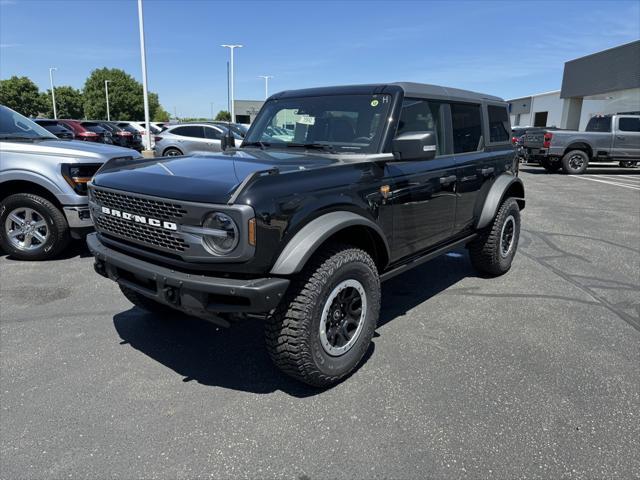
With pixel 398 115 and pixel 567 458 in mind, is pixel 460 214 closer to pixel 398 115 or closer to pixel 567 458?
pixel 398 115

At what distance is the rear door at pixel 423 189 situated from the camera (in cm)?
349

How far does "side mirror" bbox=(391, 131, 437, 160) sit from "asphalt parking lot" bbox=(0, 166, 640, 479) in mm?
1443

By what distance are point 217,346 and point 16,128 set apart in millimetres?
4673

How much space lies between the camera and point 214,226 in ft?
8.26

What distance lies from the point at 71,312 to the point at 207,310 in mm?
2321

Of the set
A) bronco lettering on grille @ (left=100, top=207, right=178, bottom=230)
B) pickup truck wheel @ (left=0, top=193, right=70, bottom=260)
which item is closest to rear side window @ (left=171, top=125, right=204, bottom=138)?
pickup truck wheel @ (left=0, top=193, right=70, bottom=260)

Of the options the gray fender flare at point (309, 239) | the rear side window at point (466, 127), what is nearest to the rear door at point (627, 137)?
the rear side window at point (466, 127)

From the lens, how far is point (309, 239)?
8.73 ft

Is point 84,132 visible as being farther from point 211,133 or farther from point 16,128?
point 16,128

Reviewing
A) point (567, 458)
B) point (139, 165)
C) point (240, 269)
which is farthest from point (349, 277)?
point (139, 165)

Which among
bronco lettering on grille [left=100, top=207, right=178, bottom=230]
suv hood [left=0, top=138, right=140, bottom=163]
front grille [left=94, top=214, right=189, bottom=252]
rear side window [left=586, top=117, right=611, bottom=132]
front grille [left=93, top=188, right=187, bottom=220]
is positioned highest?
rear side window [left=586, top=117, right=611, bottom=132]

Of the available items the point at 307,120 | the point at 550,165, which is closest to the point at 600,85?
the point at 550,165

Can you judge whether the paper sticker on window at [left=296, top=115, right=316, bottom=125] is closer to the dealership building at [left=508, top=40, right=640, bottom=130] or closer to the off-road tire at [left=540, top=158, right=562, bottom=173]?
the off-road tire at [left=540, top=158, right=562, bottom=173]

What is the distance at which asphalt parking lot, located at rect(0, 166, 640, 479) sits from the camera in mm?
2352
